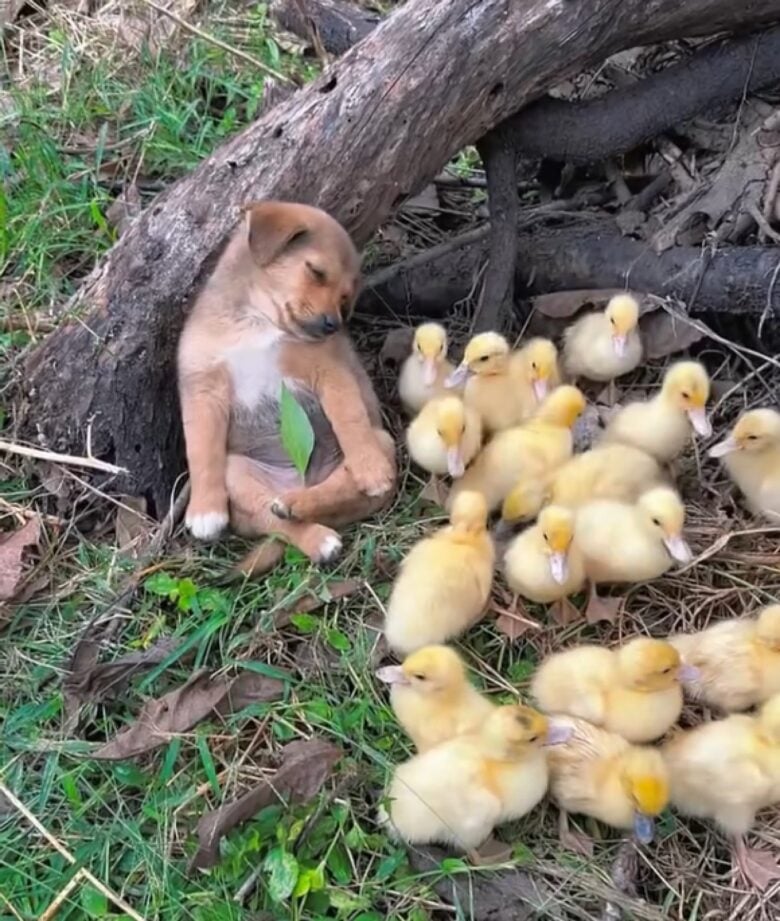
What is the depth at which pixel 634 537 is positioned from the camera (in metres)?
2.88

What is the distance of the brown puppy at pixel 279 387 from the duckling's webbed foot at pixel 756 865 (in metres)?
1.23

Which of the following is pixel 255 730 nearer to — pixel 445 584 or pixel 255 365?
pixel 445 584

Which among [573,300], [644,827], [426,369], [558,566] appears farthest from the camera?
[573,300]

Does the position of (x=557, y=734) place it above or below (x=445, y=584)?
below

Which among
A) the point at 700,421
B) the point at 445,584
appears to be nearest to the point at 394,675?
the point at 445,584

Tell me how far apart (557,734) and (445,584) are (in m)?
0.45

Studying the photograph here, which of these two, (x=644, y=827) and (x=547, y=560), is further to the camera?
(x=547, y=560)

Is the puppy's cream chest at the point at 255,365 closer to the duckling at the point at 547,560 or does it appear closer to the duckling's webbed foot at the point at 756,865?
the duckling at the point at 547,560

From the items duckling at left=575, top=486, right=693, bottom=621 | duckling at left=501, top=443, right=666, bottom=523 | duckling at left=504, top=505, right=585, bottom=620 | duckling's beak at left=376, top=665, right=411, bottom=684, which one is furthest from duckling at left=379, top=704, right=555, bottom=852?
duckling at left=501, top=443, right=666, bottom=523

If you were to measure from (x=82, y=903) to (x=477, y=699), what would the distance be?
36.8 inches

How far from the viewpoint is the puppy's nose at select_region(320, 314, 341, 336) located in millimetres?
3324

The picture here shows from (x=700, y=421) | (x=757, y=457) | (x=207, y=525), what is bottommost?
(x=757, y=457)

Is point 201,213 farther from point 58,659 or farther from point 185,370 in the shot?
point 58,659

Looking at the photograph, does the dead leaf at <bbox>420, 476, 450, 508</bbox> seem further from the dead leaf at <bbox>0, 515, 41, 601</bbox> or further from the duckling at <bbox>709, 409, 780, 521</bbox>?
the dead leaf at <bbox>0, 515, 41, 601</bbox>
